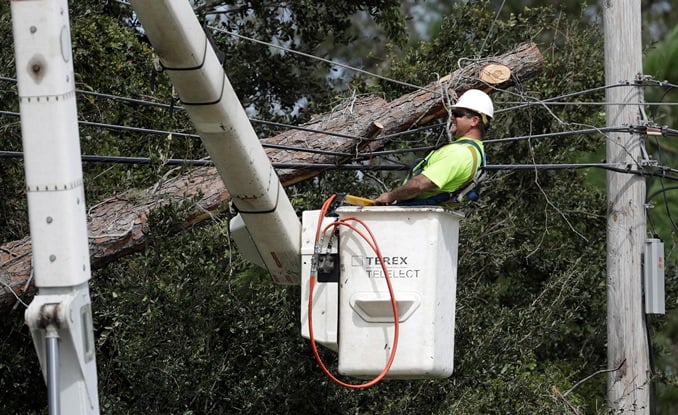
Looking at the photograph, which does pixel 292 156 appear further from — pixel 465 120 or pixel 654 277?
pixel 654 277

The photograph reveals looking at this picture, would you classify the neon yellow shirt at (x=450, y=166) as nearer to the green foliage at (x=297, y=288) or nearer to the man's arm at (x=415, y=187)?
the man's arm at (x=415, y=187)

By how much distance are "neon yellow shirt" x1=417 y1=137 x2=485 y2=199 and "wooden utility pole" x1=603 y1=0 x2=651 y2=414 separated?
2725 millimetres

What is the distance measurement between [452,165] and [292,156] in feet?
6.47

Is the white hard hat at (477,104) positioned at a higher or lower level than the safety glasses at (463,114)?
higher

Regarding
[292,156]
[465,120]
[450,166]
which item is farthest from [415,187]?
→ [292,156]

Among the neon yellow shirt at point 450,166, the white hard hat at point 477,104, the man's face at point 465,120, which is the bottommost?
the neon yellow shirt at point 450,166

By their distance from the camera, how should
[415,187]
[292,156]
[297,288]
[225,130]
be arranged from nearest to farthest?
[225,130], [415,187], [292,156], [297,288]

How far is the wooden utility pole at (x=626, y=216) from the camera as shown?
9148 mm

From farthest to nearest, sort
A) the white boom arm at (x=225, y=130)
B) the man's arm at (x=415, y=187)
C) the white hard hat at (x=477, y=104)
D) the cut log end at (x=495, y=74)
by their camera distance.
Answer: the cut log end at (x=495, y=74) < the white hard hat at (x=477, y=104) < the man's arm at (x=415, y=187) < the white boom arm at (x=225, y=130)

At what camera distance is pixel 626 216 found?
9.23 meters

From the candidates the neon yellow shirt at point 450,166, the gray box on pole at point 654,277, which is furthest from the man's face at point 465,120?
the gray box on pole at point 654,277

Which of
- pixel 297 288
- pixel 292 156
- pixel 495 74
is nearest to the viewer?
pixel 292 156

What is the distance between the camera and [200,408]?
8891 mm

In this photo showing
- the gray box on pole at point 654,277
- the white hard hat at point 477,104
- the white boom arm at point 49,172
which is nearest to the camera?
the white boom arm at point 49,172
